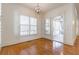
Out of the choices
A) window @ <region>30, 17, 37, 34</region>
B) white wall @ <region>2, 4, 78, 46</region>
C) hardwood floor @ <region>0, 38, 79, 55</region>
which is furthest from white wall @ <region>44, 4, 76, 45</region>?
window @ <region>30, 17, 37, 34</region>

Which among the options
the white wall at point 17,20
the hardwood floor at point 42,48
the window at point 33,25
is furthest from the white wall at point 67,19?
the window at point 33,25

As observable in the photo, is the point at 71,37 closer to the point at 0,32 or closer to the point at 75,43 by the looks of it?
the point at 75,43

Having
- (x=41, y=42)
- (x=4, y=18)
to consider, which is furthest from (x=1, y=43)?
(x=41, y=42)

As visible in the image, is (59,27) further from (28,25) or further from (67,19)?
(28,25)

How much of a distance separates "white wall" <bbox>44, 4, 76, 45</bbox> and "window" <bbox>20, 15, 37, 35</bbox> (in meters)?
0.31

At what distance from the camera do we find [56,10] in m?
1.40

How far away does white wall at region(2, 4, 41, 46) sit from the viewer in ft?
4.53

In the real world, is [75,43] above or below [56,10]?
below

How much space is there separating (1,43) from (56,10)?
1.00 m

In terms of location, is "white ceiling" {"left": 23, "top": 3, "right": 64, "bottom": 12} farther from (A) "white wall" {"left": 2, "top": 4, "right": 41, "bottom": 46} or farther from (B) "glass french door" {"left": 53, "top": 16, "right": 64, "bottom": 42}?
(B) "glass french door" {"left": 53, "top": 16, "right": 64, "bottom": 42}

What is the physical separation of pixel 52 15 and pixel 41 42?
0.48 m

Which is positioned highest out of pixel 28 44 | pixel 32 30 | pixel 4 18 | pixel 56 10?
pixel 56 10

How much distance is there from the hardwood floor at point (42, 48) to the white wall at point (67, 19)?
11 centimetres

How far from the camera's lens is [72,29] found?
1.42 m
